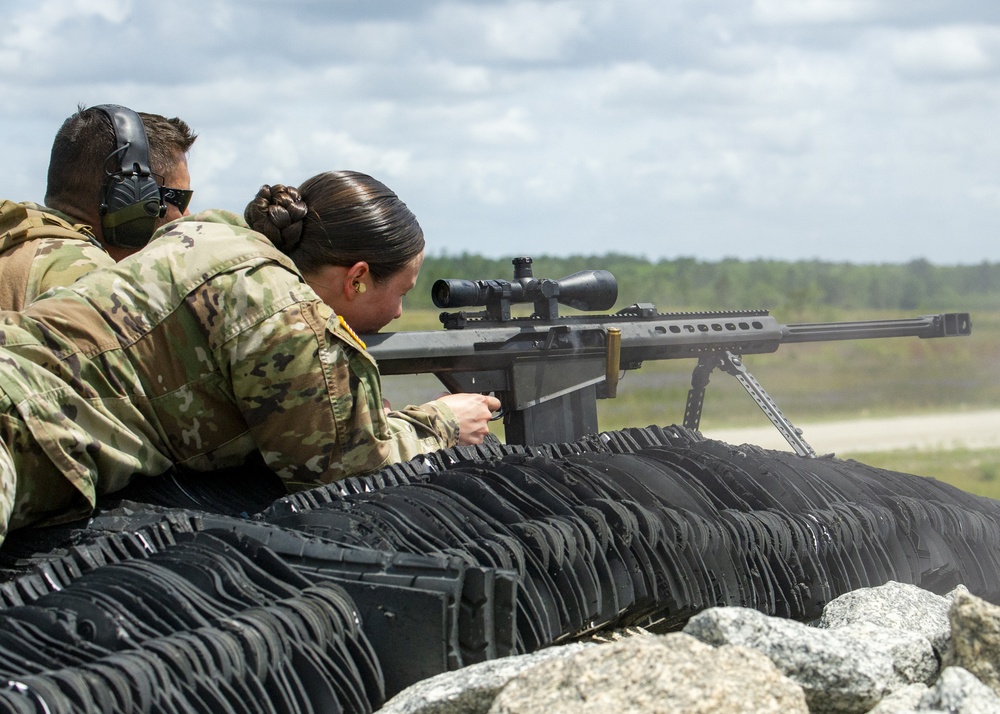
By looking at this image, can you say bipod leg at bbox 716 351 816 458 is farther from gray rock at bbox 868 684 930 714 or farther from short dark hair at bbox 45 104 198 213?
gray rock at bbox 868 684 930 714

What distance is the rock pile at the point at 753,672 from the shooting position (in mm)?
1396

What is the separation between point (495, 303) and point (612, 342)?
0.56 metres

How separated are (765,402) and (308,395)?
2745mm

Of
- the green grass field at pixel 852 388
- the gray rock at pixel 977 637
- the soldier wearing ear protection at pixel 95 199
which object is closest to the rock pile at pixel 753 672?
the gray rock at pixel 977 637

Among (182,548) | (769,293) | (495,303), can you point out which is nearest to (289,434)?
(182,548)

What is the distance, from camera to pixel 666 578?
6.69ft

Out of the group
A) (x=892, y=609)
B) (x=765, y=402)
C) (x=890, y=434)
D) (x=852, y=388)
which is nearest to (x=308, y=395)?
(x=892, y=609)

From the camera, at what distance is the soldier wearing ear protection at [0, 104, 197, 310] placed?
3.54 meters

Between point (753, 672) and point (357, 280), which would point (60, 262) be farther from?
point (753, 672)

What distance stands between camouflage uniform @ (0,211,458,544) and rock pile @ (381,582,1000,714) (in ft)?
3.50

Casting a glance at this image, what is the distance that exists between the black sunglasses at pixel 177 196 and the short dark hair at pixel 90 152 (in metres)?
0.06

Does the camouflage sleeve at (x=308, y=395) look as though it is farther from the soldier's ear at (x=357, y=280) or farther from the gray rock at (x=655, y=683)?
the gray rock at (x=655, y=683)

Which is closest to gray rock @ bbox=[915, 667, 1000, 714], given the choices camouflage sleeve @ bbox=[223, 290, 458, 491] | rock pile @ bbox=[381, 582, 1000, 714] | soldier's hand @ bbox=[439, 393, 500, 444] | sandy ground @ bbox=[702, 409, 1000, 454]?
rock pile @ bbox=[381, 582, 1000, 714]

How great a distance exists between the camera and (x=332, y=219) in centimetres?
304
